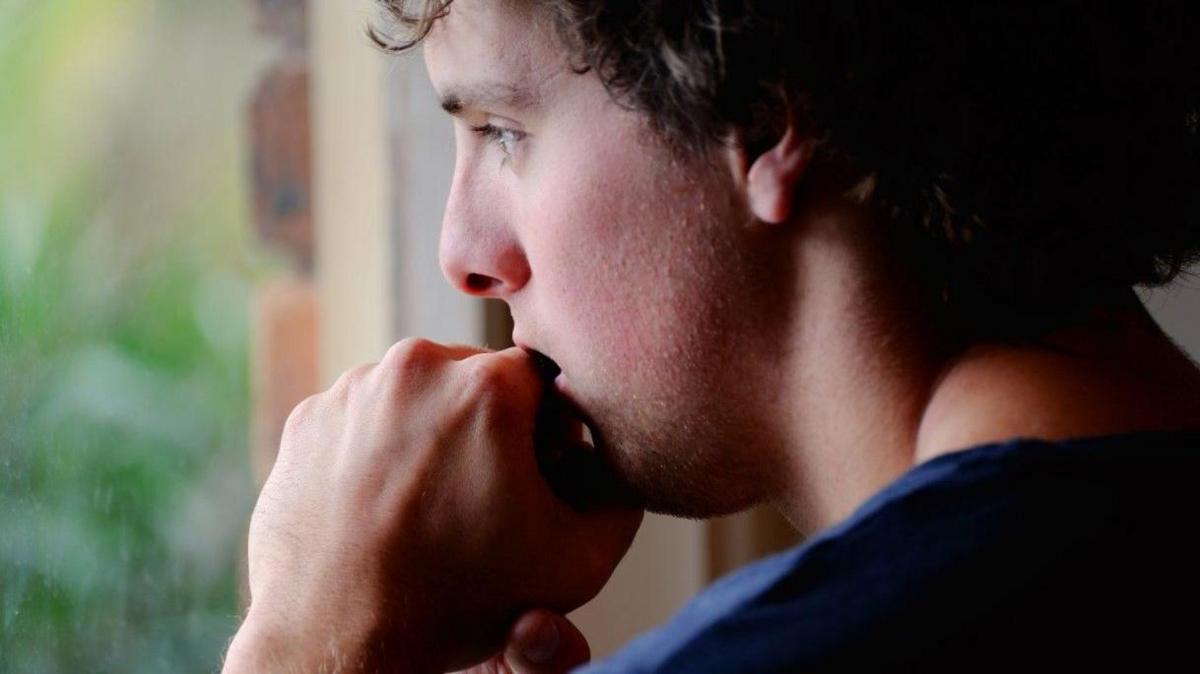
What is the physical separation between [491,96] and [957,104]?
29 cm

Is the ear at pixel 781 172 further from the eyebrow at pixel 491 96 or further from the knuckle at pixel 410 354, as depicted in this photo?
the knuckle at pixel 410 354

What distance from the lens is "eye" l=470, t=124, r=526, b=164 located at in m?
1.00

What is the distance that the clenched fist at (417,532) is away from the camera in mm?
1011

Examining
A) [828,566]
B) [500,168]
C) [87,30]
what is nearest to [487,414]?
[500,168]

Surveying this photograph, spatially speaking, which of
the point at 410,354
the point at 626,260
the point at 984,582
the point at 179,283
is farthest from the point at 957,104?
the point at 179,283

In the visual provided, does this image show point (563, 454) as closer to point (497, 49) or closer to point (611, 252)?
point (611, 252)

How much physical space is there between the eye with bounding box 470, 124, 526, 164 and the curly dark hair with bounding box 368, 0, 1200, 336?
3.3 inches

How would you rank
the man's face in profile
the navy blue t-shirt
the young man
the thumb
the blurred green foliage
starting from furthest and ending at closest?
1. the blurred green foliage
2. the thumb
3. the man's face in profile
4. the young man
5. the navy blue t-shirt

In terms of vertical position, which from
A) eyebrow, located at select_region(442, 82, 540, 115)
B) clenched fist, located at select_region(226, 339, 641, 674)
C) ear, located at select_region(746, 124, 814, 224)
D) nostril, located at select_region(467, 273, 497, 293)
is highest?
eyebrow, located at select_region(442, 82, 540, 115)

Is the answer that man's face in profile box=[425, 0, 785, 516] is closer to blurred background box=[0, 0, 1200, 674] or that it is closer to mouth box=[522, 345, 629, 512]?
mouth box=[522, 345, 629, 512]

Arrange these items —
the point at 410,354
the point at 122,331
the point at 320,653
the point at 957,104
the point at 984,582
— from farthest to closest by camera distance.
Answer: the point at 122,331 → the point at 410,354 → the point at 320,653 → the point at 957,104 → the point at 984,582

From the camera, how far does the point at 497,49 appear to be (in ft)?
3.16

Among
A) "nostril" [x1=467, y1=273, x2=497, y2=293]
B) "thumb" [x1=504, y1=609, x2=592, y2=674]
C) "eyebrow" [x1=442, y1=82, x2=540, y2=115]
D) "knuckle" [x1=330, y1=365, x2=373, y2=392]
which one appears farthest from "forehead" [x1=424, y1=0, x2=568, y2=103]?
"thumb" [x1=504, y1=609, x2=592, y2=674]

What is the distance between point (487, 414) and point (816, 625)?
0.42 meters
